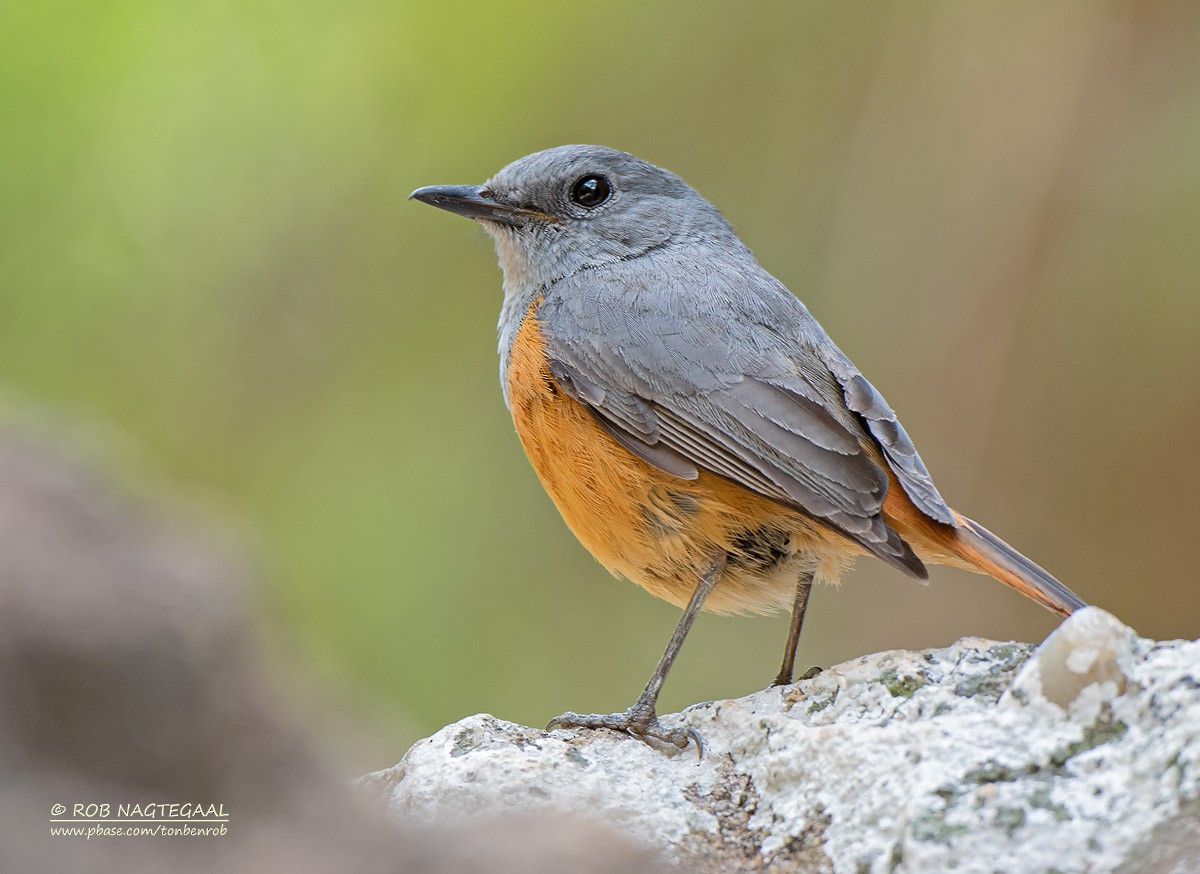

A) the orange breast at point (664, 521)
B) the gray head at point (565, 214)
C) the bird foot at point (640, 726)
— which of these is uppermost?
the gray head at point (565, 214)

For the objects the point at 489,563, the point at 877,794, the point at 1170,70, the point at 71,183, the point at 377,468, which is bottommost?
the point at 877,794

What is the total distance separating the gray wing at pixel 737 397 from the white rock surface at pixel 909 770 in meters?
0.59

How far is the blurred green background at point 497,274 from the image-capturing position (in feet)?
21.0

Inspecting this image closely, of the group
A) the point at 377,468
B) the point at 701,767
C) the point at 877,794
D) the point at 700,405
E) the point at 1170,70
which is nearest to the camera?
the point at 877,794

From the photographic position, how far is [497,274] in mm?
7207

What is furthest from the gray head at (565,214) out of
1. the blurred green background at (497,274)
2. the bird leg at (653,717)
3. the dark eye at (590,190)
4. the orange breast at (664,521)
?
the blurred green background at (497,274)

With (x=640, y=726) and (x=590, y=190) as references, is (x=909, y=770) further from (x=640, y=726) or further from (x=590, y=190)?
(x=590, y=190)

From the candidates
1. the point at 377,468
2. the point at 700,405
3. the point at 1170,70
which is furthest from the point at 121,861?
the point at 1170,70

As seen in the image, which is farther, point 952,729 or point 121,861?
point 952,729

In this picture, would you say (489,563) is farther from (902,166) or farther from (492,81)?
(902,166)

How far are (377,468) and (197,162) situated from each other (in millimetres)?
1846

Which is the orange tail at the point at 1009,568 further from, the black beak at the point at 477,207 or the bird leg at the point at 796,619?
the black beak at the point at 477,207

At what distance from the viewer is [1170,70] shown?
20.8ft

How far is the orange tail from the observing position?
3.43m
